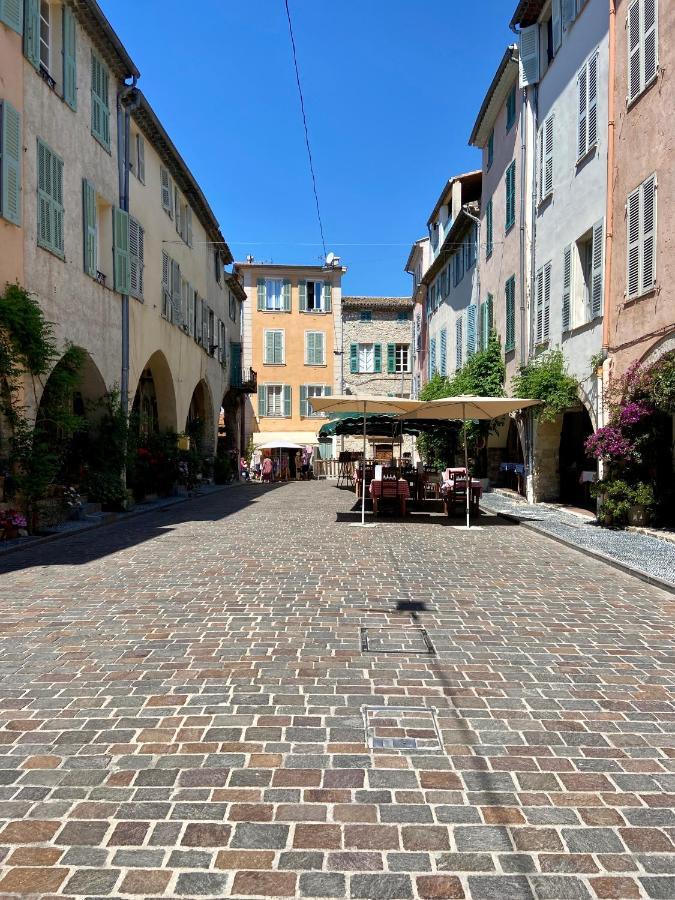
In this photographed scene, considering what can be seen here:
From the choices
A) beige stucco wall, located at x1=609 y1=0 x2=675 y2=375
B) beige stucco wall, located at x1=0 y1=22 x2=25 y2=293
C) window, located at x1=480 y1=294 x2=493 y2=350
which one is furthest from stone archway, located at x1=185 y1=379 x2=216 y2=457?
beige stucco wall, located at x1=609 y1=0 x2=675 y2=375

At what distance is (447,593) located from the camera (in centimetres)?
714

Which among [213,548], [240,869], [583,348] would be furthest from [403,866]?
[583,348]

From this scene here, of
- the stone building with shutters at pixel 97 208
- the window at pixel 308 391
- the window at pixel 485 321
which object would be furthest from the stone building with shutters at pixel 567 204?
the window at pixel 308 391

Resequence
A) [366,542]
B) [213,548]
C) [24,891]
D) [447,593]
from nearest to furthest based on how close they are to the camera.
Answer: [24,891], [447,593], [213,548], [366,542]

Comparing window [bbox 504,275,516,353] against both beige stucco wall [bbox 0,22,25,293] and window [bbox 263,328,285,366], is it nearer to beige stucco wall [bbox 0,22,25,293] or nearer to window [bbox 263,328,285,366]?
beige stucco wall [bbox 0,22,25,293]

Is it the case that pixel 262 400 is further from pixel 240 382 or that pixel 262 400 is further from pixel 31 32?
pixel 31 32

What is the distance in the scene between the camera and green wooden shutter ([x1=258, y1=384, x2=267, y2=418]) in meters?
41.4

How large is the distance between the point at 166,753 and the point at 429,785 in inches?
48.9

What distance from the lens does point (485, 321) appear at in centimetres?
2244

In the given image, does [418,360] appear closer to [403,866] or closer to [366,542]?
[366,542]

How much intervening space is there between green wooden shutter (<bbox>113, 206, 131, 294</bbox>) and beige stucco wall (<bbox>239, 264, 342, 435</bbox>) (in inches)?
990

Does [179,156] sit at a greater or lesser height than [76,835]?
greater

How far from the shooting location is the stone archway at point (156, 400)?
816 inches

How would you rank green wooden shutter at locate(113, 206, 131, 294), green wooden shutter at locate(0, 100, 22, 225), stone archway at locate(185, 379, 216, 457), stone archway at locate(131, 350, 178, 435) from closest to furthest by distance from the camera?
green wooden shutter at locate(0, 100, 22, 225) < green wooden shutter at locate(113, 206, 131, 294) < stone archway at locate(131, 350, 178, 435) < stone archway at locate(185, 379, 216, 457)
